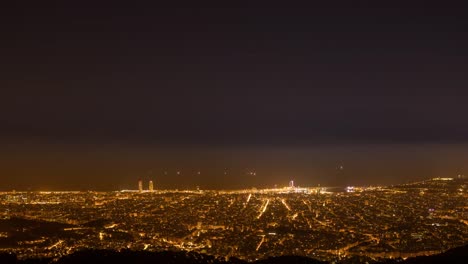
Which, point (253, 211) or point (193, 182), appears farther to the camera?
point (193, 182)

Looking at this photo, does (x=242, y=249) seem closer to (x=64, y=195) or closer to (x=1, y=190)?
(x=64, y=195)

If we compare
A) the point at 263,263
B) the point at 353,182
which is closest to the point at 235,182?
the point at 353,182

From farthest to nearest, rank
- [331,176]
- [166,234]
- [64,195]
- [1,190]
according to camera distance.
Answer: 1. [331,176]
2. [1,190]
3. [64,195]
4. [166,234]

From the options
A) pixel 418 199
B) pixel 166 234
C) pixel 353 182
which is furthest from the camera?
pixel 353 182

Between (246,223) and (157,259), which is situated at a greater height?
(157,259)

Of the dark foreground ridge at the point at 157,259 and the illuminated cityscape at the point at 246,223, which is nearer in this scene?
the dark foreground ridge at the point at 157,259

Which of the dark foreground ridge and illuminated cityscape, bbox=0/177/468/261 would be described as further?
illuminated cityscape, bbox=0/177/468/261

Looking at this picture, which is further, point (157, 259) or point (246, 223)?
point (246, 223)
